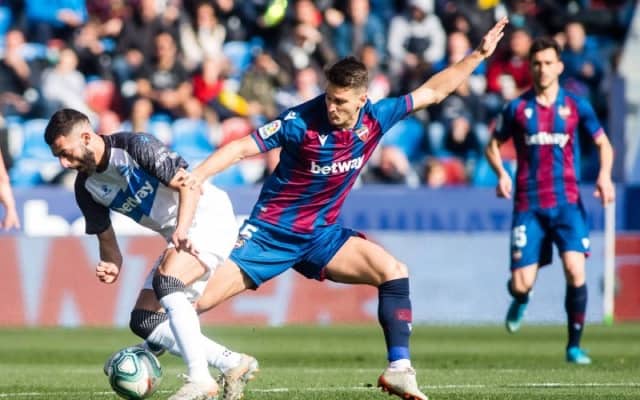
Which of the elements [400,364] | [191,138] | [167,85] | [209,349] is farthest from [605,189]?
[167,85]

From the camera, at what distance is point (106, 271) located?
873cm

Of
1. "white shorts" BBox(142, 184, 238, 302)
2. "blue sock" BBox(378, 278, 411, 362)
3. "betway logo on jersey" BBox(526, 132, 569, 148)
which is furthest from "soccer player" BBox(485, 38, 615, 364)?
"white shorts" BBox(142, 184, 238, 302)

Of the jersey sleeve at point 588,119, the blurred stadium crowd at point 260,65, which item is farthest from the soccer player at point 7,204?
the blurred stadium crowd at point 260,65

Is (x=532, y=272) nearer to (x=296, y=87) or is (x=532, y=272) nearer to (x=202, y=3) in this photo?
(x=296, y=87)

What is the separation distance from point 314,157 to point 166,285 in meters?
1.16

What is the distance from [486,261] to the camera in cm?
1811

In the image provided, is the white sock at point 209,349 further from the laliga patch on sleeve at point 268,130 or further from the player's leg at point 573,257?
the player's leg at point 573,257

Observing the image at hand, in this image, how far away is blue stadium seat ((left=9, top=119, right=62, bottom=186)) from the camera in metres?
19.5

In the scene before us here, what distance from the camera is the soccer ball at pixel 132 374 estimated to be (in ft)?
27.2

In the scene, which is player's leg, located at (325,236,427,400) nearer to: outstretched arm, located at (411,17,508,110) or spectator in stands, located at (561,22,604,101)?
A: outstretched arm, located at (411,17,508,110)

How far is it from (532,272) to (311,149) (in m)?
4.39

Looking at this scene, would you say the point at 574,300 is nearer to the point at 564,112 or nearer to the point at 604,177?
the point at 604,177

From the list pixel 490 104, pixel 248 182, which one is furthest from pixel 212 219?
pixel 490 104

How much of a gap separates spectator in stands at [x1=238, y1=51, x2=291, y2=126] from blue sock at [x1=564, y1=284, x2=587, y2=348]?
28.9ft
